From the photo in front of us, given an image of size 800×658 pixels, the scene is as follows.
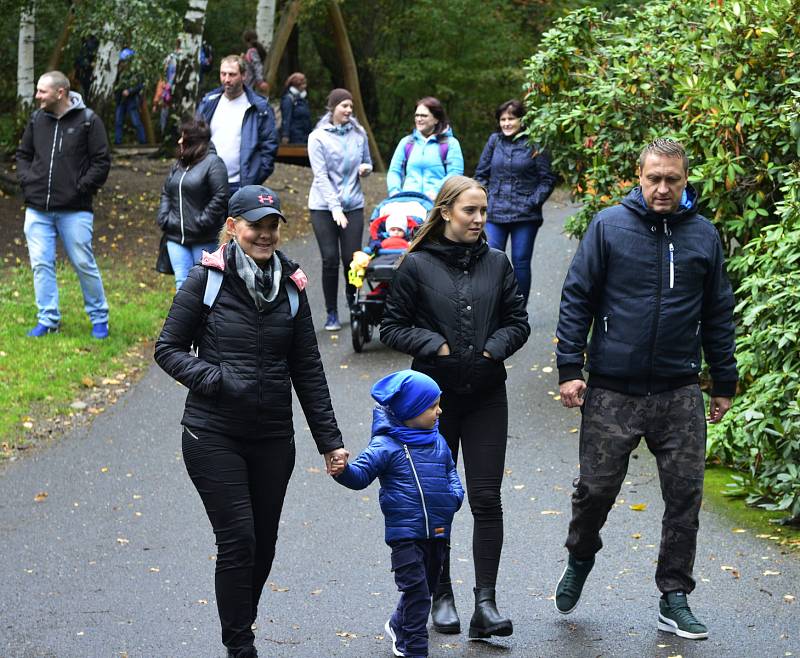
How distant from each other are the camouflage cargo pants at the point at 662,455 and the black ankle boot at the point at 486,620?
58 cm

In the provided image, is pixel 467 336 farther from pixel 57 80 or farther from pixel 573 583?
pixel 57 80

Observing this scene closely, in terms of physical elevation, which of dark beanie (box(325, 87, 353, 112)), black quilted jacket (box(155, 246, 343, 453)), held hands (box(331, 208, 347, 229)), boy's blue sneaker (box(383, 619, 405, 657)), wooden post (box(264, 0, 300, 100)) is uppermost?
wooden post (box(264, 0, 300, 100))

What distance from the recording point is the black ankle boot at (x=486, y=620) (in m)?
5.77

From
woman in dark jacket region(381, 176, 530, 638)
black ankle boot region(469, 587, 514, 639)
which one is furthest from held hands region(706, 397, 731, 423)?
black ankle boot region(469, 587, 514, 639)

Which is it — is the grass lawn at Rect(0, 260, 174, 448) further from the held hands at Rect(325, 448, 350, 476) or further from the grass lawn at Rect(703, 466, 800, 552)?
the grass lawn at Rect(703, 466, 800, 552)

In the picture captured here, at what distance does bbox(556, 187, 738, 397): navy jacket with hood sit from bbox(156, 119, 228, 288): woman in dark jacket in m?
5.75

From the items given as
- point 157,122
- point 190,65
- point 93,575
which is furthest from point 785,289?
point 157,122

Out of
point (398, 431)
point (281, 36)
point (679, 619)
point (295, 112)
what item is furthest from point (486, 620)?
point (295, 112)

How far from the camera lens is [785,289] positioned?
→ 743cm

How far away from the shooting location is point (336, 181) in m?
12.3

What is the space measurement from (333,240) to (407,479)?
7.15 metres

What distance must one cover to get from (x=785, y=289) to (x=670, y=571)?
7.28 ft

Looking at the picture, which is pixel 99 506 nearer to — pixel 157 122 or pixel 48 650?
pixel 48 650

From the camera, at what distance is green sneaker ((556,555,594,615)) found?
20.1 feet
